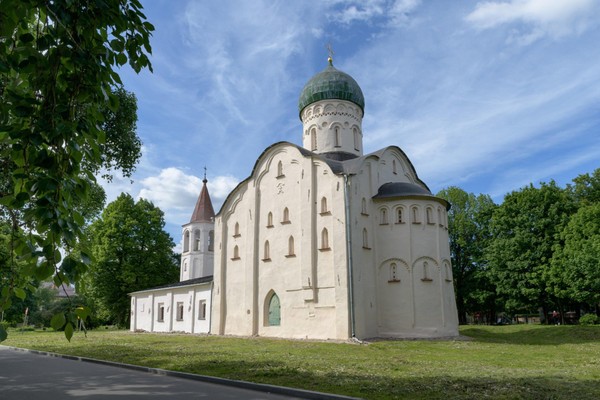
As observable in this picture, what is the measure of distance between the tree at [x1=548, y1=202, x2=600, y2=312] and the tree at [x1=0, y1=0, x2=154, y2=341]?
3402cm

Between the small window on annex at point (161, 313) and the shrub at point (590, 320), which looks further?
the small window on annex at point (161, 313)

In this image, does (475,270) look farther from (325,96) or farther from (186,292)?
(186,292)

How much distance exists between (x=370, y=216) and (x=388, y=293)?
401 centimetres

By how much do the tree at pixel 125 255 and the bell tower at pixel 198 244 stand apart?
1.72 metres

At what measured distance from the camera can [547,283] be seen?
33.7 metres

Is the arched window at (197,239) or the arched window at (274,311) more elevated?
the arched window at (197,239)

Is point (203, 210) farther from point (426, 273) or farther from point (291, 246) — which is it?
point (426, 273)

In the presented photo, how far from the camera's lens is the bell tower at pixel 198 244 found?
1753 inches

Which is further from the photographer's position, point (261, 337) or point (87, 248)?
point (261, 337)

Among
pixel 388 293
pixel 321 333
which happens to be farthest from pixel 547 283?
pixel 321 333

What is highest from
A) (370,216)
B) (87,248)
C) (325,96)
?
(325,96)

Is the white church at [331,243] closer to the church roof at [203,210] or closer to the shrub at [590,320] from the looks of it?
the shrub at [590,320]

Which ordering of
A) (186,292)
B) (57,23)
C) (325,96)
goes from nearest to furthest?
(57,23)
(325,96)
(186,292)

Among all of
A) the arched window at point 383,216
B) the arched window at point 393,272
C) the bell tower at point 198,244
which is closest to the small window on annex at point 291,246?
the arched window at point 383,216
